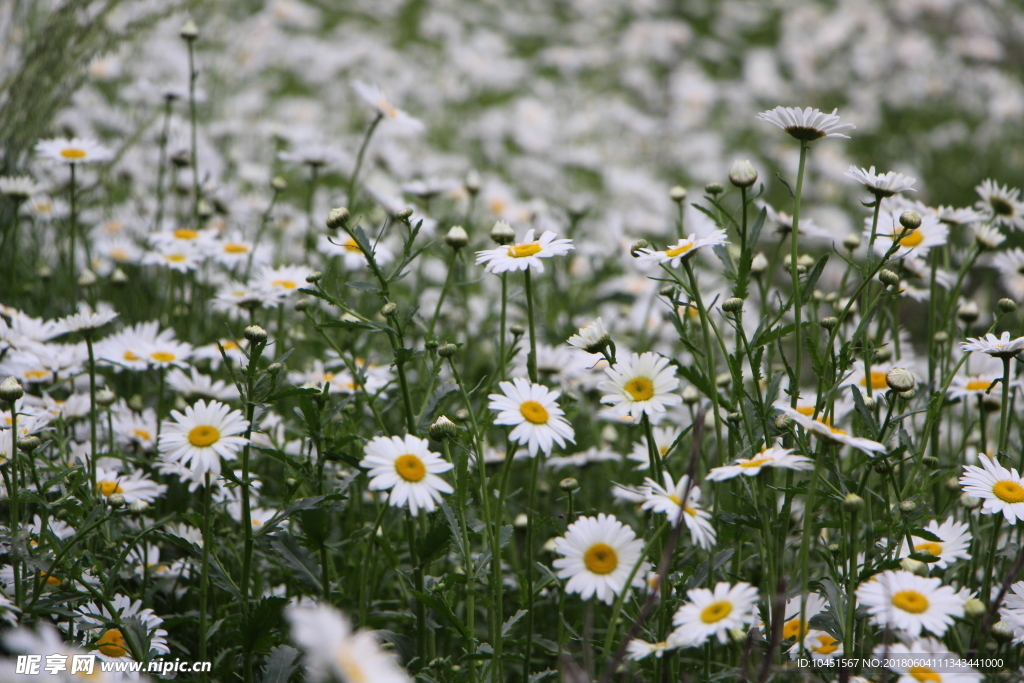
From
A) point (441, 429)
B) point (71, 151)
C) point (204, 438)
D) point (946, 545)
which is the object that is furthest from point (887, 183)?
point (71, 151)

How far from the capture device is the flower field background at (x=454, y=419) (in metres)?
1.50

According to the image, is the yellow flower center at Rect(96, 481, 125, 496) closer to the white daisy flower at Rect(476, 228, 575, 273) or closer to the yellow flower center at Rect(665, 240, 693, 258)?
the white daisy flower at Rect(476, 228, 575, 273)

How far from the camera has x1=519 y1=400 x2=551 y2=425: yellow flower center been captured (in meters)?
1.56

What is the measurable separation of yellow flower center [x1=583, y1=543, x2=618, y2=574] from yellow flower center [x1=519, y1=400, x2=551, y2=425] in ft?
0.82

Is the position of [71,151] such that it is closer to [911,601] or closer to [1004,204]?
[911,601]

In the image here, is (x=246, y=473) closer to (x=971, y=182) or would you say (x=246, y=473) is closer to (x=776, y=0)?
(x=971, y=182)

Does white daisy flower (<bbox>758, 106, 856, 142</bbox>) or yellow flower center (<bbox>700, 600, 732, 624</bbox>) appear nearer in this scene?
yellow flower center (<bbox>700, 600, 732, 624</bbox>)

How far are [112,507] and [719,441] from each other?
1.28m

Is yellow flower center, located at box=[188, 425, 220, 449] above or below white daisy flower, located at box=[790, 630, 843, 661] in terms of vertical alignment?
above

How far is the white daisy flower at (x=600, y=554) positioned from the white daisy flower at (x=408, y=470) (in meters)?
0.24

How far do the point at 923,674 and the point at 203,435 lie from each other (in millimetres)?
1318

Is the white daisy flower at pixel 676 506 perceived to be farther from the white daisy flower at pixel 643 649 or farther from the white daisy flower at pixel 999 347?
the white daisy flower at pixel 999 347

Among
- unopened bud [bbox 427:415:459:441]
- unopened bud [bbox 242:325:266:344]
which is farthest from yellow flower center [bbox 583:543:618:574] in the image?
unopened bud [bbox 242:325:266:344]

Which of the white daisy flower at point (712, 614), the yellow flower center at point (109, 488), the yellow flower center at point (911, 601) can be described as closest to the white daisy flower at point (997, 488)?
the yellow flower center at point (911, 601)
